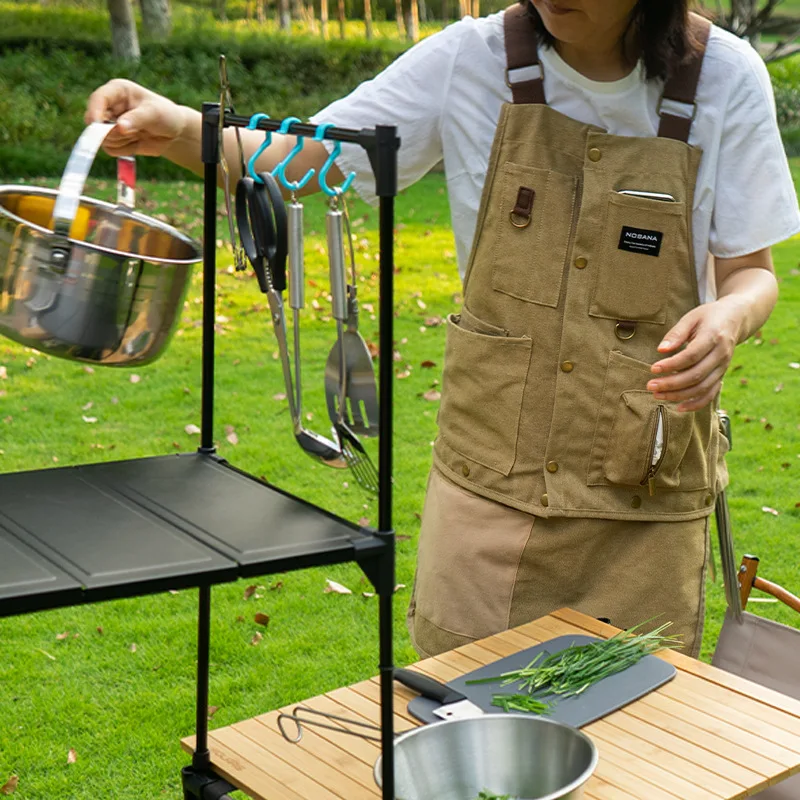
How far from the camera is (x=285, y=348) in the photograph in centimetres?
143

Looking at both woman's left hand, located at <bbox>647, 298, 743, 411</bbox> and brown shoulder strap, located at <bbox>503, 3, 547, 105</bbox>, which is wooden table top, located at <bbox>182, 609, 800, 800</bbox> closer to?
woman's left hand, located at <bbox>647, 298, 743, 411</bbox>

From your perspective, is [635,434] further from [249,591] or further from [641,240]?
[249,591]

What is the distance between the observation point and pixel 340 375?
140 cm

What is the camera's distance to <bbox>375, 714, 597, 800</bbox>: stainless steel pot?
152 centimetres

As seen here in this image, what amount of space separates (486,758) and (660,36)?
120cm

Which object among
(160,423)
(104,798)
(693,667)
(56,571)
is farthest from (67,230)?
(160,423)

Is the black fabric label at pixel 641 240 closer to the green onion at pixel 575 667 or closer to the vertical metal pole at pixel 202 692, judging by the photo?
the green onion at pixel 575 667

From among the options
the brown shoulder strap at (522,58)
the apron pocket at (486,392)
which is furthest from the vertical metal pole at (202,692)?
the brown shoulder strap at (522,58)

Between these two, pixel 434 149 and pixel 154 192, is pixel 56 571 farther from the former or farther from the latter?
pixel 154 192

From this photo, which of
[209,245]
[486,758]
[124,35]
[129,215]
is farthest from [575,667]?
[124,35]

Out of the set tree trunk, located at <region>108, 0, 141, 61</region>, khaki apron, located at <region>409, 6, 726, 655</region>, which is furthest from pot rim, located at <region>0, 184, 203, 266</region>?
tree trunk, located at <region>108, 0, 141, 61</region>

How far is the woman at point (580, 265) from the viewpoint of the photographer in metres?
2.02

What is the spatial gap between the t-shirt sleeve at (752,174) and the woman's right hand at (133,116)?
0.91 metres

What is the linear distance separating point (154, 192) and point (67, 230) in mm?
9695
